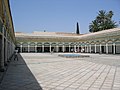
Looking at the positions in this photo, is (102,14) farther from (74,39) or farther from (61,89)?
(61,89)

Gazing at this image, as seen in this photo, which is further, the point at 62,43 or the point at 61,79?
the point at 62,43

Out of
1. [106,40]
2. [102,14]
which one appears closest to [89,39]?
[106,40]

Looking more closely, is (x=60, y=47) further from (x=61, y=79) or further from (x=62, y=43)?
(x=61, y=79)

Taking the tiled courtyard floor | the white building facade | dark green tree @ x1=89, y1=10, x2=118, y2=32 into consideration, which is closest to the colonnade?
the white building facade

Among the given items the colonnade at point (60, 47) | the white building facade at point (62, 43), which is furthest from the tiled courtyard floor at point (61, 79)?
the colonnade at point (60, 47)

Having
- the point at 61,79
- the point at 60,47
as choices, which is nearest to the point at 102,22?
the point at 60,47

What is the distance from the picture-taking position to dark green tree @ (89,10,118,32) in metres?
65.2

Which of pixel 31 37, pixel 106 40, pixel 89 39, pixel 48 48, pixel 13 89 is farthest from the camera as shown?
pixel 48 48

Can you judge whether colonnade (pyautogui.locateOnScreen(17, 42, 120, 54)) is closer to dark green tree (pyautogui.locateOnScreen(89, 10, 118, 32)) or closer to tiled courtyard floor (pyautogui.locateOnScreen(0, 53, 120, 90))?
dark green tree (pyautogui.locateOnScreen(89, 10, 118, 32))

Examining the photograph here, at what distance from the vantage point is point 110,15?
66.4m

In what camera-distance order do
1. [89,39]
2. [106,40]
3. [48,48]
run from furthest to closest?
1. [48,48]
2. [89,39]
3. [106,40]

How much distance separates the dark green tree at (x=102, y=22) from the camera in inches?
2566

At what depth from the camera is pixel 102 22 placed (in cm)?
6738

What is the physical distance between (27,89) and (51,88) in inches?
31.7
